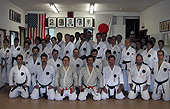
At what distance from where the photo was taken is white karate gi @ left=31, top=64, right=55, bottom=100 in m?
4.25

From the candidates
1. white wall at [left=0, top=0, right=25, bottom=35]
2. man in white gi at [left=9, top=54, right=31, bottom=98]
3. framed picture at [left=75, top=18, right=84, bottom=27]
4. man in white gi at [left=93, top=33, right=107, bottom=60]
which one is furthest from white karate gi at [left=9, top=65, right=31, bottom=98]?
framed picture at [left=75, top=18, right=84, bottom=27]

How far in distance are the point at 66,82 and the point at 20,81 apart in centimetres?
109

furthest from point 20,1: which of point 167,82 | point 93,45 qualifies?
point 167,82

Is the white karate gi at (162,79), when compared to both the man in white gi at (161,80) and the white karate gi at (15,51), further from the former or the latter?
the white karate gi at (15,51)

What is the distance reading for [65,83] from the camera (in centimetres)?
415

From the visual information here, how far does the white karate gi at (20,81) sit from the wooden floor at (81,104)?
14 cm

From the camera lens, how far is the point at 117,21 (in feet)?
31.0

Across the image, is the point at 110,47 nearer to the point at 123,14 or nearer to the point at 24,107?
the point at 24,107

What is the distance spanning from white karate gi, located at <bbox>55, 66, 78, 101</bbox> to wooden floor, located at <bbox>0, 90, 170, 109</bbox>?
0.43ft

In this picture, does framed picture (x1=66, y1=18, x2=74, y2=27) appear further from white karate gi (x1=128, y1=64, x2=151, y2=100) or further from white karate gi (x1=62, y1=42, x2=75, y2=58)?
white karate gi (x1=128, y1=64, x2=151, y2=100)

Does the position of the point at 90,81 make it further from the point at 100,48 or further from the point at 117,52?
the point at 117,52

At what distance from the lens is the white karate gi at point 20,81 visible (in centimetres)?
427

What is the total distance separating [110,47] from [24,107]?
307 centimetres

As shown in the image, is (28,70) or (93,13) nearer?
(28,70)
